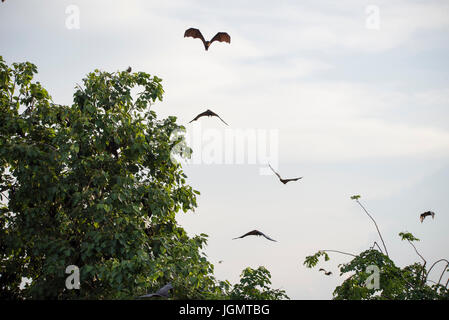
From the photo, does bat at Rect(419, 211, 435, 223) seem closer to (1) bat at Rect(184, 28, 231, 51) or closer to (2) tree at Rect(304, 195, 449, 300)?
(2) tree at Rect(304, 195, 449, 300)

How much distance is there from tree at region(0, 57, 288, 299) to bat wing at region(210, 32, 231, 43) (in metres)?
2.15

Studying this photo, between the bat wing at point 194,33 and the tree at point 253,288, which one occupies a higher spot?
the bat wing at point 194,33

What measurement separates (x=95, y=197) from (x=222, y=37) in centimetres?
604

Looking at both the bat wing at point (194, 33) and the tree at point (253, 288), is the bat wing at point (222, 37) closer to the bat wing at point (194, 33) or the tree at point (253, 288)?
the bat wing at point (194, 33)

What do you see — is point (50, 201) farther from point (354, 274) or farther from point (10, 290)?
point (354, 274)

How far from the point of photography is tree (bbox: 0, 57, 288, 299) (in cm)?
1105

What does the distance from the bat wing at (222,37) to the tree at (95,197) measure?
2.15 metres

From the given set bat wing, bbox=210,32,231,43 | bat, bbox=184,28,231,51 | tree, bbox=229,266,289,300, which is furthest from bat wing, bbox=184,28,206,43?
tree, bbox=229,266,289,300

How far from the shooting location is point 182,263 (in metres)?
11.3

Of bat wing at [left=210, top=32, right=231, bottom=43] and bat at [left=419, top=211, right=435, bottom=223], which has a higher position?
bat wing at [left=210, top=32, right=231, bottom=43]

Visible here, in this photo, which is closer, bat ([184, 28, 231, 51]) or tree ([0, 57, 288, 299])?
tree ([0, 57, 288, 299])

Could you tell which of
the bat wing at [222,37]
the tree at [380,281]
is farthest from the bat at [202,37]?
the tree at [380,281]

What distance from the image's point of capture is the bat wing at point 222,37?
1405 centimetres
